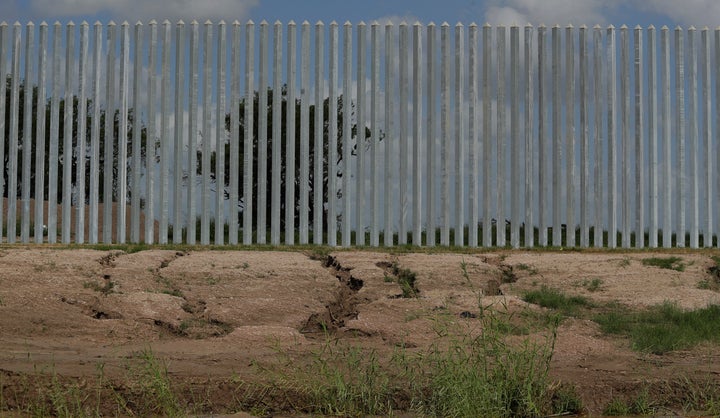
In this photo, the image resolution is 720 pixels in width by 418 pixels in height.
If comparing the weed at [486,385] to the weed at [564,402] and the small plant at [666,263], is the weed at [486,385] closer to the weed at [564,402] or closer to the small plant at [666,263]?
the weed at [564,402]

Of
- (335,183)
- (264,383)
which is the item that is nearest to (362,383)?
(264,383)

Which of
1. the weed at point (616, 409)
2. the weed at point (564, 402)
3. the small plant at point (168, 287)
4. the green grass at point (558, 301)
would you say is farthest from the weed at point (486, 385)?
the small plant at point (168, 287)

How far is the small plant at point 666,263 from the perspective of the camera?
26.9ft

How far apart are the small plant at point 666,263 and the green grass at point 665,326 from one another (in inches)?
49.6

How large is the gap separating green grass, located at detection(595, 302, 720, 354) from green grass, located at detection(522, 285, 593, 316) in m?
0.24

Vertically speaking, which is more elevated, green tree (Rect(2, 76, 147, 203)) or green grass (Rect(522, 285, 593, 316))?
green tree (Rect(2, 76, 147, 203))

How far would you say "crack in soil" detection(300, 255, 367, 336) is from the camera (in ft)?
21.3

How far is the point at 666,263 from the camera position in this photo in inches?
327

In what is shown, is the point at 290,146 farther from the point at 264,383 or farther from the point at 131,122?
the point at 264,383

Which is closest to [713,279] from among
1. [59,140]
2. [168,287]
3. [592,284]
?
[592,284]

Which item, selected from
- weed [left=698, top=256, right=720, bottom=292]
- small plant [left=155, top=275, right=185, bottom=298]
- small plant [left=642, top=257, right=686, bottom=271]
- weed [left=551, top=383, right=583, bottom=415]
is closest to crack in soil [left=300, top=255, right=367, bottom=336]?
small plant [left=155, top=275, right=185, bottom=298]

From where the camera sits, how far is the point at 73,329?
631cm

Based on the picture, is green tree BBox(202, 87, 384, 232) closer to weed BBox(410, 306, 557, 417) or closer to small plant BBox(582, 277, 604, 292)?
small plant BBox(582, 277, 604, 292)

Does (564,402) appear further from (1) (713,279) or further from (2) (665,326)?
(1) (713,279)
